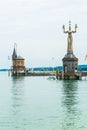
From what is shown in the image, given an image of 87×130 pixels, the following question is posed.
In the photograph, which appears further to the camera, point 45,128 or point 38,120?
point 38,120

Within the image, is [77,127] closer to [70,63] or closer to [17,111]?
[17,111]

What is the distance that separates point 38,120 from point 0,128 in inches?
168

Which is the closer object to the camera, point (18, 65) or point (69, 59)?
point (69, 59)

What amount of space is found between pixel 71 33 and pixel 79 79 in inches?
517

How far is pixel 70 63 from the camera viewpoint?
110312 millimetres

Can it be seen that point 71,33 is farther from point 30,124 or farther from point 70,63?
point 30,124

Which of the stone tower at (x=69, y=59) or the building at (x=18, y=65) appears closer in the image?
the stone tower at (x=69, y=59)

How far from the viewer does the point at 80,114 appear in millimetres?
38688

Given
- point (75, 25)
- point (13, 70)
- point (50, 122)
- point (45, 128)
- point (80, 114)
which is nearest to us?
point (45, 128)

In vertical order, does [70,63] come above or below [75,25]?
below

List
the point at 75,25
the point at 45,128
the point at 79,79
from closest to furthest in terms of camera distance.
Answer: the point at 45,128, the point at 75,25, the point at 79,79

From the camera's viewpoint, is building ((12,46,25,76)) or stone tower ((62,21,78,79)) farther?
building ((12,46,25,76))

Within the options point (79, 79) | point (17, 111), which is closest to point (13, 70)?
point (79, 79)

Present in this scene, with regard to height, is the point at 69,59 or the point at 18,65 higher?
the point at 69,59
